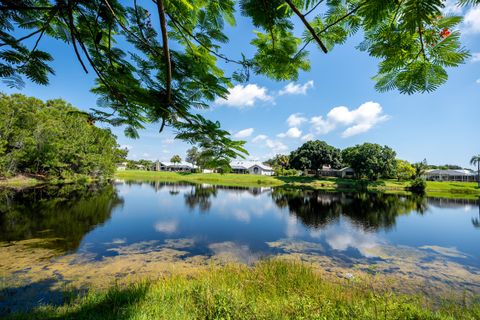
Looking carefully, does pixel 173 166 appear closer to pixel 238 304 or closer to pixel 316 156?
pixel 316 156

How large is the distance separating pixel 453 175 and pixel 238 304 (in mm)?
92786

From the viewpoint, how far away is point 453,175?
66.1 m

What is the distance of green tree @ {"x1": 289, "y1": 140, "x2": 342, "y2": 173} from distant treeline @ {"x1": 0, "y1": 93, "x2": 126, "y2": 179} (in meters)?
44.9

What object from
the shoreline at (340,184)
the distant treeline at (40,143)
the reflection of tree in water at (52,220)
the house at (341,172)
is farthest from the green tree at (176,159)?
the reflection of tree in water at (52,220)

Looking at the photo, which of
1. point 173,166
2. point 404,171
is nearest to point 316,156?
point 404,171

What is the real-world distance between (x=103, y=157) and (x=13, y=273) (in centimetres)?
4598

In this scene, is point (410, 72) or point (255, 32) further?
point (255, 32)

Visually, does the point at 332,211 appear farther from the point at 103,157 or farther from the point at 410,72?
the point at 103,157

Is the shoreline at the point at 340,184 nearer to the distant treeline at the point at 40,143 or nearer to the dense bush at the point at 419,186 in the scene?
the dense bush at the point at 419,186

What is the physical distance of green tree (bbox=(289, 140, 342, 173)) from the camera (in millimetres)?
55562

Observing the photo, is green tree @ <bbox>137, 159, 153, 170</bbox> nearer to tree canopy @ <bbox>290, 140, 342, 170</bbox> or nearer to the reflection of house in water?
tree canopy @ <bbox>290, 140, 342, 170</bbox>

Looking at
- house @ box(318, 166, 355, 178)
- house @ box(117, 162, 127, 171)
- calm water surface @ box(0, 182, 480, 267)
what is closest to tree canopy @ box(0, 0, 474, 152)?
calm water surface @ box(0, 182, 480, 267)

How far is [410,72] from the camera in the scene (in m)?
1.69

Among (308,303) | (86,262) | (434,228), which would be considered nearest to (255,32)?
(308,303)
